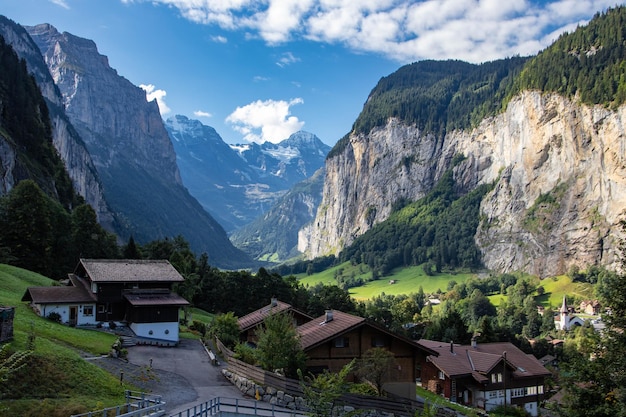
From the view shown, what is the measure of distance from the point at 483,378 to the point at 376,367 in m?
32.9

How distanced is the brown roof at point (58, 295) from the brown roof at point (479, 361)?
37496mm

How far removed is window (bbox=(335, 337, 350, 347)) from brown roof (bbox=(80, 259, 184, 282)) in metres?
22.8

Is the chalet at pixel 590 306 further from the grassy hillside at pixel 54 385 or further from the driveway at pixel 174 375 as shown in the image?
the grassy hillside at pixel 54 385

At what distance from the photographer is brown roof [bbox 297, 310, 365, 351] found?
38031mm

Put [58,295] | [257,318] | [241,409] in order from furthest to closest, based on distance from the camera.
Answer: [257,318], [58,295], [241,409]

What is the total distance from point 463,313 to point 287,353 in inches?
5747

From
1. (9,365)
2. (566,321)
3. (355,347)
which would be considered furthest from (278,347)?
(566,321)

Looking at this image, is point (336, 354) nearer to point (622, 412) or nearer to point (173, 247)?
point (622, 412)

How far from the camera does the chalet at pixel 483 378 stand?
206 feet

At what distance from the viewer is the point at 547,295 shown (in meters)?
193

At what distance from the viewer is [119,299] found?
177ft

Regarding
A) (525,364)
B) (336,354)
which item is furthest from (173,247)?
(336,354)

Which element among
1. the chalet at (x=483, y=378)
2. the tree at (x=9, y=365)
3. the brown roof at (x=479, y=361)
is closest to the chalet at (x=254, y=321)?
the brown roof at (x=479, y=361)

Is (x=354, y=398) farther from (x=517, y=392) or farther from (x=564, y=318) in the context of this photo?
(x=564, y=318)
